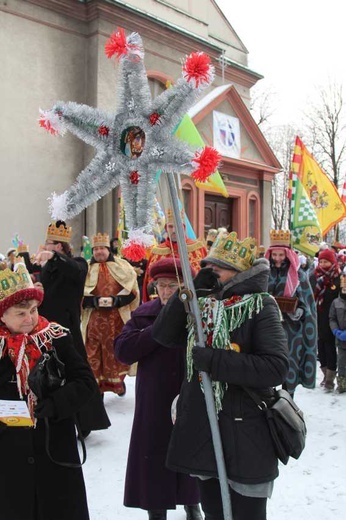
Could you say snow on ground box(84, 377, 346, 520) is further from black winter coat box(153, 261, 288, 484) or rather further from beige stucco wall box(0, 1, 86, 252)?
beige stucco wall box(0, 1, 86, 252)

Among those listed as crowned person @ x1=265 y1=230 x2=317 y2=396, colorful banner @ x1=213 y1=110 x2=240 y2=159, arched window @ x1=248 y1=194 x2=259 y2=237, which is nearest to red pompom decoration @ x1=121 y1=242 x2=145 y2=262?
crowned person @ x1=265 y1=230 x2=317 y2=396

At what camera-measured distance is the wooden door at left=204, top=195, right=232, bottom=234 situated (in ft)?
57.1

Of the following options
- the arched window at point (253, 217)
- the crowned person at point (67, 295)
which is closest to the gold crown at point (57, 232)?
the crowned person at point (67, 295)

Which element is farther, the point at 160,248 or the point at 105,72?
the point at 105,72

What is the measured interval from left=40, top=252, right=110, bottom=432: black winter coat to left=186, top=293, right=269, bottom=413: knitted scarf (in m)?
2.63

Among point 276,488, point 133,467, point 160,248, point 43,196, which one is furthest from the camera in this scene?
point 43,196

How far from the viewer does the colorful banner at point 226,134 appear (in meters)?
17.3

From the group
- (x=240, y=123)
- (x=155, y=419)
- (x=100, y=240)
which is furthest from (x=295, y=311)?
(x=240, y=123)

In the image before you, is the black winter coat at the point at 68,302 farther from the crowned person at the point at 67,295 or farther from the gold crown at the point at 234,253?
the gold crown at the point at 234,253

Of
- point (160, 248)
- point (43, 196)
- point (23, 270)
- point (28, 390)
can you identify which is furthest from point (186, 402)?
point (43, 196)

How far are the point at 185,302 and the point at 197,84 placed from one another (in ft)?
3.26

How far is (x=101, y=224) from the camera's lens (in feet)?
50.8

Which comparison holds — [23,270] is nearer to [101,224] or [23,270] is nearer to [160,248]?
[160,248]

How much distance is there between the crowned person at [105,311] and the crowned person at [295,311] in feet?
5.50
